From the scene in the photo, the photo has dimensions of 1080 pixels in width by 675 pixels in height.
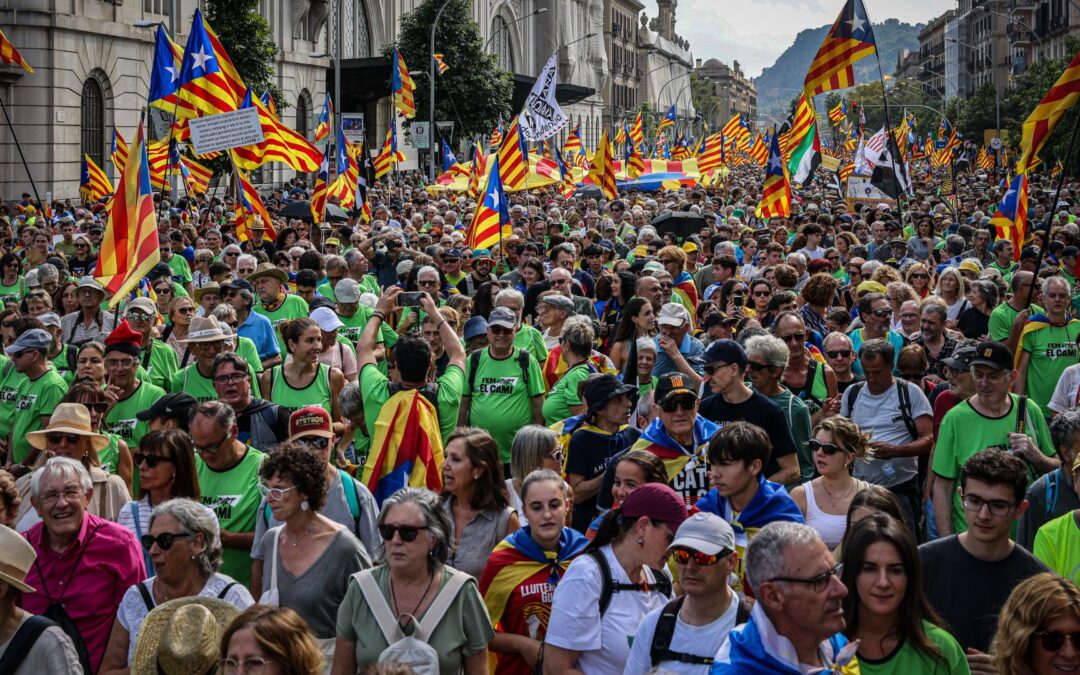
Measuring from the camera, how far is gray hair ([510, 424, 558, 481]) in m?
6.44

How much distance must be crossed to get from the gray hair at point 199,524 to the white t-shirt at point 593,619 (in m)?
1.31

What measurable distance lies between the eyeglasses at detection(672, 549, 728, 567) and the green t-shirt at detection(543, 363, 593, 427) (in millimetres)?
3854

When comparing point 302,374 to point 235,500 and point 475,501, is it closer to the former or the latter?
point 235,500

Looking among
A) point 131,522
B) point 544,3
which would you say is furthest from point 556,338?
point 544,3

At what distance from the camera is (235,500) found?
6.36m

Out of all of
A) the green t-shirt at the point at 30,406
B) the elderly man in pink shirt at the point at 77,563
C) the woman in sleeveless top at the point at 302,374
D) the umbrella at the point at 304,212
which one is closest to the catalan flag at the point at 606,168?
the umbrella at the point at 304,212

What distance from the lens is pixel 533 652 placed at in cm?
529

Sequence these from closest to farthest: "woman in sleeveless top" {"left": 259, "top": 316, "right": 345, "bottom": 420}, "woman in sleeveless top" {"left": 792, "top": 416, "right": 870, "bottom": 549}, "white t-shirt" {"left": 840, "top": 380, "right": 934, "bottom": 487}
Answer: "woman in sleeveless top" {"left": 792, "top": 416, "right": 870, "bottom": 549}
"white t-shirt" {"left": 840, "top": 380, "right": 934, "bottom": 487}
"woman in sleeveless top" {"left": 259, "top": 316, "right": 345, "bottom": 420}

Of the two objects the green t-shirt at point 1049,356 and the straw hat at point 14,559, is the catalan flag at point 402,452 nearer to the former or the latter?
the straw hat at point 14,559

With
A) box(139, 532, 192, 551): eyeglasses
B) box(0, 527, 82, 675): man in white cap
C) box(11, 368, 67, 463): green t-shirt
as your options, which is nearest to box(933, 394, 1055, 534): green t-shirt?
box(139, 532, 192, 551): eyeglasses

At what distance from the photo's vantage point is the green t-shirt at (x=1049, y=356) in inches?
391

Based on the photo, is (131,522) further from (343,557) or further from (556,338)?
(556,338)

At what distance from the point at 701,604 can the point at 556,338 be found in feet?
19.8

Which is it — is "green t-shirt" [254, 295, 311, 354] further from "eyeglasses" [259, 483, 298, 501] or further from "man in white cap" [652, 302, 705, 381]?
"eyeglasses" [259, 483, 298, 501]
